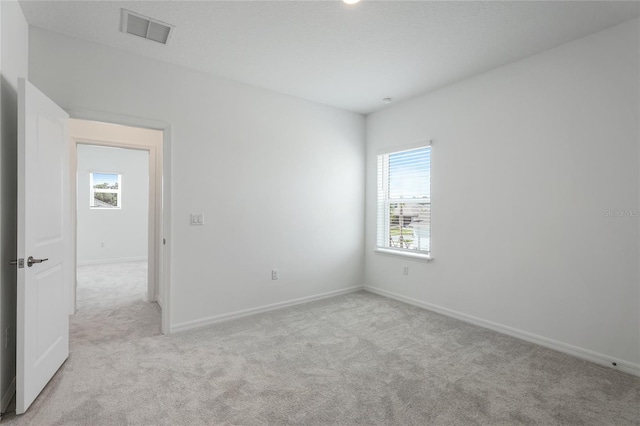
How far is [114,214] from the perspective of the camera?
7738 millimetres

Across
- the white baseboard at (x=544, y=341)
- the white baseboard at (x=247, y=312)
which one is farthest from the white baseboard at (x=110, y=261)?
the white baseboard at (x=544, y=341)

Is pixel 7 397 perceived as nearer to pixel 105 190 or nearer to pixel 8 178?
pixel 8 178

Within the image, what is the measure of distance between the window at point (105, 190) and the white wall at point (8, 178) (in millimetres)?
6001

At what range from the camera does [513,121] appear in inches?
128

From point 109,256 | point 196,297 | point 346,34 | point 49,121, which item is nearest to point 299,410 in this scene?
point 196,297

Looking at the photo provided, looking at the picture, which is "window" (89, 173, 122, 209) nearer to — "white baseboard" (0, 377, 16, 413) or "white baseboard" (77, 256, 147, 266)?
"white baseboard" (77, 256, 147, 266)

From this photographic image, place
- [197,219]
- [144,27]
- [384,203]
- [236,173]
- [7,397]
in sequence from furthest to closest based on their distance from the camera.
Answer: [384,203] → [236,173] → [197,219] → [144,27] → [7,397]

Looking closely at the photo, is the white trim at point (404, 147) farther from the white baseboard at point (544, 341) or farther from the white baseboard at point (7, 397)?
the white baseboard at point (7, 397)

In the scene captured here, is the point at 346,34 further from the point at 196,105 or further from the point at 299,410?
the point at 299,410

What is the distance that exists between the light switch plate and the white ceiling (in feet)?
5.10

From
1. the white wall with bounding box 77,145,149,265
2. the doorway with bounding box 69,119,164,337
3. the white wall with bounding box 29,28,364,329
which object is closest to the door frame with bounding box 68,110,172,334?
the white wall with bounding box 29,28,364,329

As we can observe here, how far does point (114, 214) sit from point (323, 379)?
7.36m

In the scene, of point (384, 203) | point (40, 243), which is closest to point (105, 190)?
point (40, 243)

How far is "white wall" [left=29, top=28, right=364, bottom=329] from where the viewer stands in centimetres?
298
